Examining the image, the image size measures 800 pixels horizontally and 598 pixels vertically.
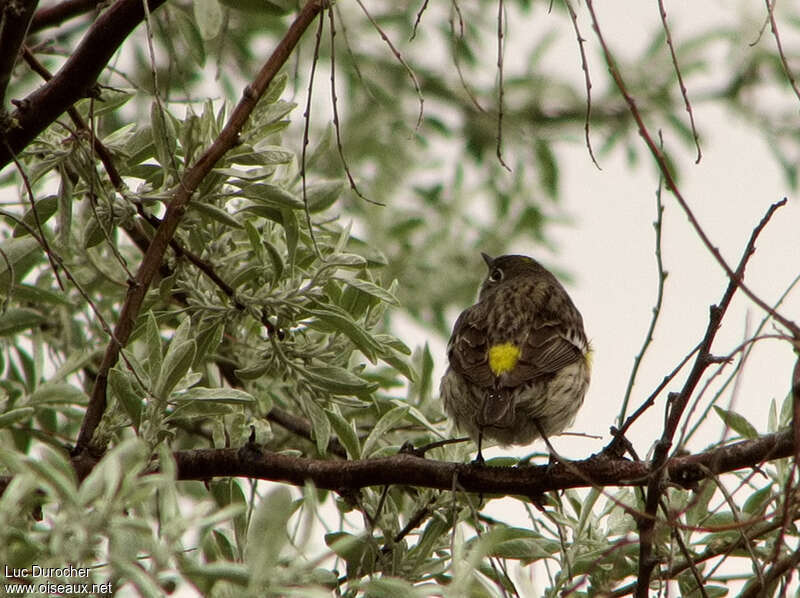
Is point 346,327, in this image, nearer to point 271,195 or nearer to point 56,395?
point 271,195

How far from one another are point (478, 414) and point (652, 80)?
361 centimetres

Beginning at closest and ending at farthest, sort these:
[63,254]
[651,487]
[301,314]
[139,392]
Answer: [651,487], [139,392], [301,314], [63,254]

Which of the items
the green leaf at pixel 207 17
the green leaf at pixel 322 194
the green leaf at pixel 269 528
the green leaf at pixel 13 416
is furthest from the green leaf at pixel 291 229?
the green leaf at pixel 269 528

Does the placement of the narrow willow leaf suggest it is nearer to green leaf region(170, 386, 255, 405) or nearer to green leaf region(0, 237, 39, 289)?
green leaf region(170, 386, 255, 405)

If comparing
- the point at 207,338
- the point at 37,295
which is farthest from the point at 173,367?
the point at 37,295

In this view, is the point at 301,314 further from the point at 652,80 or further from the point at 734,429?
the point at 652,80

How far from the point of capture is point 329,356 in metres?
4.31

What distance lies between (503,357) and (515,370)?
0.14 metres

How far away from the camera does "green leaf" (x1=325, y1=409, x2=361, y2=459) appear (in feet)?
14.0

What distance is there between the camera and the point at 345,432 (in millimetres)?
4305

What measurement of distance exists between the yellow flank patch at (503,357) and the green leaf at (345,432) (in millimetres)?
1506

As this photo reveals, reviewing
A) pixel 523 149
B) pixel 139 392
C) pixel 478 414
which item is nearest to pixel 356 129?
pixel 523 149

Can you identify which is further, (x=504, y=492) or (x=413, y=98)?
(x=413, y=98)

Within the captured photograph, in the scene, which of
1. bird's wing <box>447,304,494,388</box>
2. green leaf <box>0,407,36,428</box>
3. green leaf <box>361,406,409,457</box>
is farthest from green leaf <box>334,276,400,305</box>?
bird's wing <box>447,304,494,388</box>
